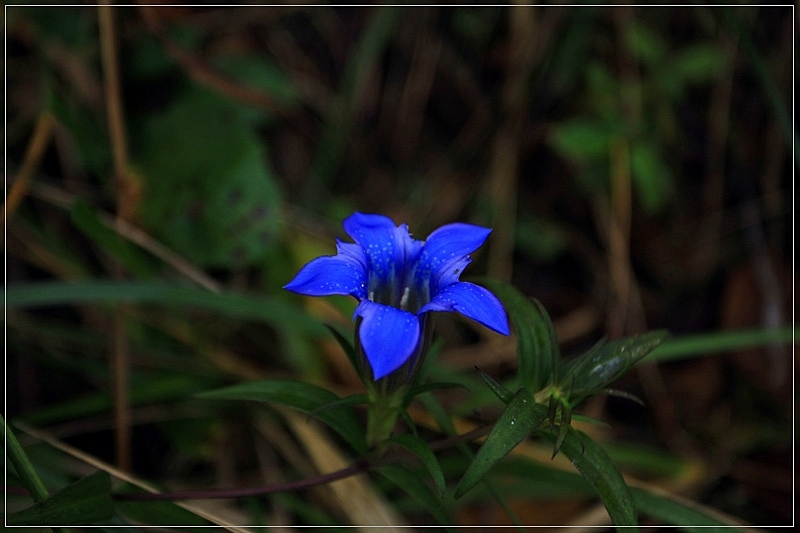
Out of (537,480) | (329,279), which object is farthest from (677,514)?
(329,279)

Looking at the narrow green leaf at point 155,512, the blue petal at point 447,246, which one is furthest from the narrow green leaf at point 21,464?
the blue petal at point 447,246

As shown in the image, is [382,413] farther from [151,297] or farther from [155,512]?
[151,297]

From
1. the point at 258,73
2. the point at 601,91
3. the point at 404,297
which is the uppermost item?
the point at 258,73

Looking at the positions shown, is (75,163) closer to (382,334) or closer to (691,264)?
(382,334)

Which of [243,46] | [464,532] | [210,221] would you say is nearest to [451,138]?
[243,46]

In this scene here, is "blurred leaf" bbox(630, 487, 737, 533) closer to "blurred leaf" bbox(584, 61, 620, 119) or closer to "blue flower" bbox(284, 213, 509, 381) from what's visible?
"blue flower" bbox(284, 213, 509, 381)
